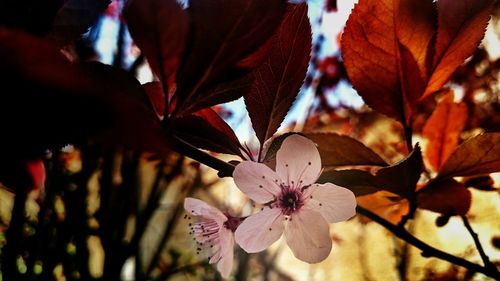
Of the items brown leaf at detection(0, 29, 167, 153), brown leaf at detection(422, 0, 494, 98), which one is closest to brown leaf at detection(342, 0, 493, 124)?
brown leaf at detection(422, 0, 494, 98)

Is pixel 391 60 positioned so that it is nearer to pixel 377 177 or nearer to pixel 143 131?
pixel 377 177

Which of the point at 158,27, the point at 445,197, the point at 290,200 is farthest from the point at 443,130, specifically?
the point at 158,27

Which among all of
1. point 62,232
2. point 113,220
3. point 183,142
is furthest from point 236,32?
point 113,220

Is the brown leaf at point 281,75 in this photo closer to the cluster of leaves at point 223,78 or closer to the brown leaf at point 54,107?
the cluster of leaves at point 223,78

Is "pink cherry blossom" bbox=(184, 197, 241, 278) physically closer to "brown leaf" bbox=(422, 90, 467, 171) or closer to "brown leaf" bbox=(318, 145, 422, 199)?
"brown leaf" bbox=(318, 145, 422, 199)

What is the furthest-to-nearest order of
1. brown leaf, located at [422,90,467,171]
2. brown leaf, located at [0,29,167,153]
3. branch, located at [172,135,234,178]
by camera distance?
brown leaf, located at [422,90,467,171]
branch, located at [172,135,234,178]
brown leaf, located at [0,29,167,153]

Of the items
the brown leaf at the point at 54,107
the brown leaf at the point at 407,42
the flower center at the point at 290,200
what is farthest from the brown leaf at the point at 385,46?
the brown leaf at the point at 54,107

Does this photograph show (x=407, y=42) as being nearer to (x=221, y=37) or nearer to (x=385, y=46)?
(x=385, y=46)
